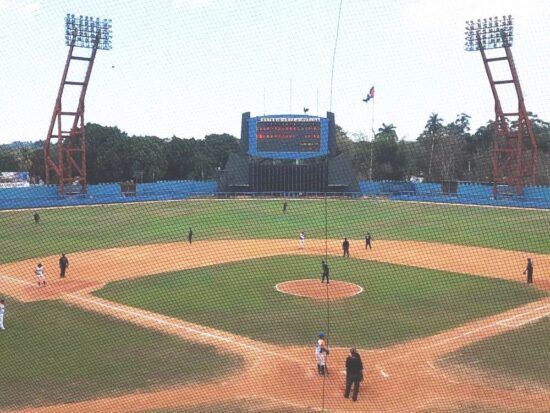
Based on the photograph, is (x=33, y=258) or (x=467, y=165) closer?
(x=33, y=258)

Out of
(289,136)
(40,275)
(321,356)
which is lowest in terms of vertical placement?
(321,356)

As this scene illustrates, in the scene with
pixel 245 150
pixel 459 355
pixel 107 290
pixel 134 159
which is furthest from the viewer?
pixel 134 159

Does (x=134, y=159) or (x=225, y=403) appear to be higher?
(x=134, y=159)

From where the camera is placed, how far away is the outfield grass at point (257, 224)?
24859mm

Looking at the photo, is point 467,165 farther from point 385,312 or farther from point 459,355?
point 459,355

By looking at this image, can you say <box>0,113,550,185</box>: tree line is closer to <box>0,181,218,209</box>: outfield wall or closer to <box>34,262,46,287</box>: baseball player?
<box>0,181,218,209</box>: outfield wall

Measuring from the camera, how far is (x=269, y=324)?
39.0 feet

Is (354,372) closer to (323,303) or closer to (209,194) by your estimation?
(323,303)

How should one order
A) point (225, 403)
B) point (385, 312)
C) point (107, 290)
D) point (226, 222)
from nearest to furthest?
point (225, 403) < point (385, 312) < point (107, 290) < point (226, 222)

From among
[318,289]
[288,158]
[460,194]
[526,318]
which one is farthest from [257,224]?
[526,318]

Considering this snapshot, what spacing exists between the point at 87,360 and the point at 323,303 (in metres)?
5.79

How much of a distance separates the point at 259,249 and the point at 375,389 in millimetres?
14067

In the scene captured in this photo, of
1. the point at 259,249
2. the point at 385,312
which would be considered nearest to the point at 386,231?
the point at 259,249

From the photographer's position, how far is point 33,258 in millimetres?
20453
